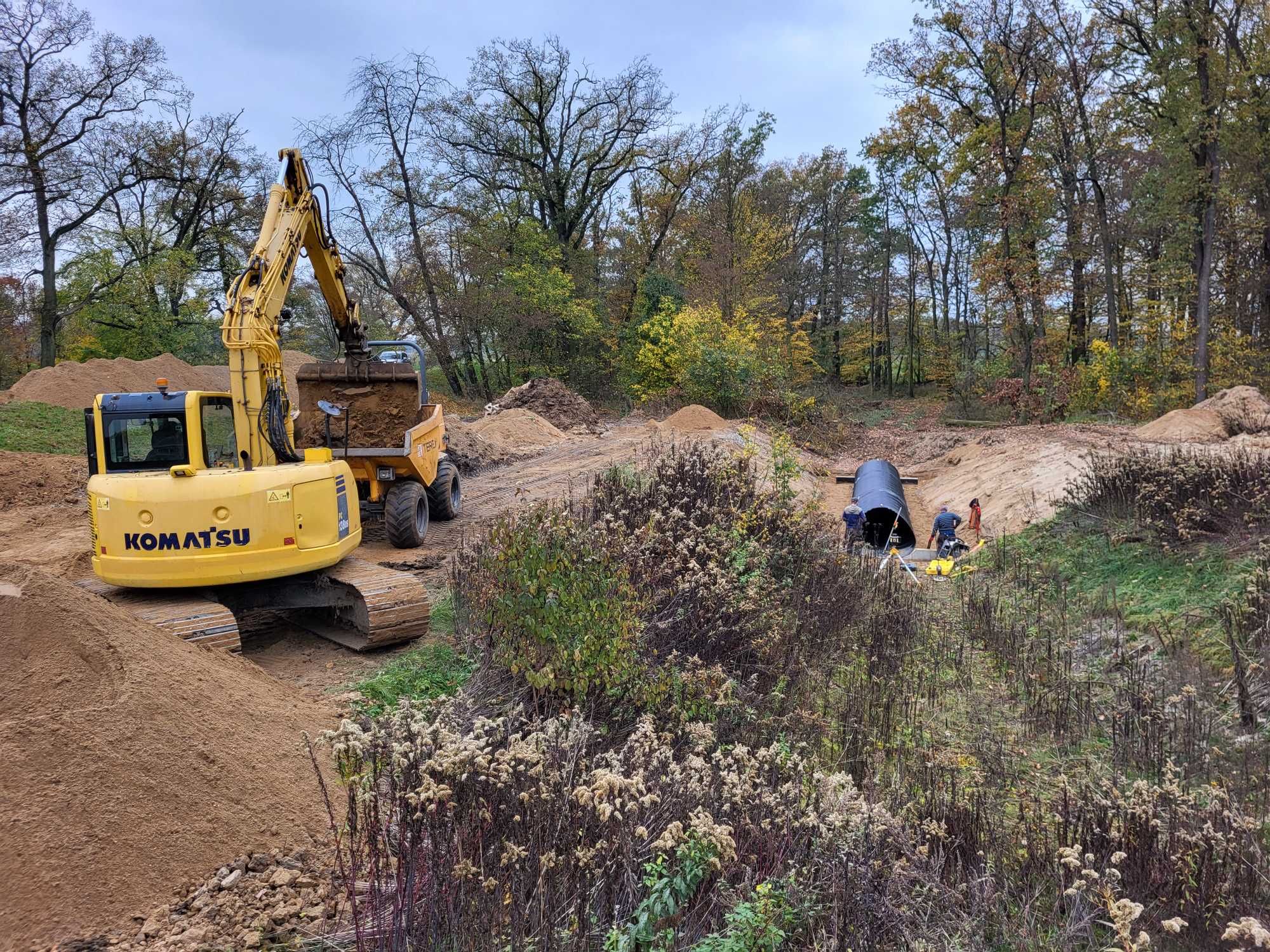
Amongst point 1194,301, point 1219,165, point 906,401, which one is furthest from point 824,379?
point 1219,165

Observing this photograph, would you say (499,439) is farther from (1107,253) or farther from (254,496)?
(1107,253)

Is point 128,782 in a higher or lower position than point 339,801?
higher

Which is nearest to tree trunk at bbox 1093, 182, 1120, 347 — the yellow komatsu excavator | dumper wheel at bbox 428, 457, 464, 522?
dumper wheel at bbox 428, 457, 464, 522

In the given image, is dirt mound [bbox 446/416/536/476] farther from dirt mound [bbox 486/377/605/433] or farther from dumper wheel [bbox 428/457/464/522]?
dirt mound [bbox 486/377/605/433]

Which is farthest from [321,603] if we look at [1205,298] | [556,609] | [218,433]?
[1205,298]

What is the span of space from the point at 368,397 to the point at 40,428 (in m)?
12.9

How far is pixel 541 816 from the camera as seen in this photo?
2.92 m

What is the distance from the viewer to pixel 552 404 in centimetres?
2606

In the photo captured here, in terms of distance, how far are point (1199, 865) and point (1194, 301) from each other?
2668 cm

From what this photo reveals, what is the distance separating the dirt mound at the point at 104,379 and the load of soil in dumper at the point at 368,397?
905 centimetres

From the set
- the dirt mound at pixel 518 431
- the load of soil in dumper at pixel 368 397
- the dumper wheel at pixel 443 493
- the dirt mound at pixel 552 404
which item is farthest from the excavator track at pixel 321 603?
the dirt mound at pixel 552 404

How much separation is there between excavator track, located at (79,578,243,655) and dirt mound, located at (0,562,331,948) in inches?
33.6

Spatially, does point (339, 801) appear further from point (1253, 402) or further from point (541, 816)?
point (1253, 402)

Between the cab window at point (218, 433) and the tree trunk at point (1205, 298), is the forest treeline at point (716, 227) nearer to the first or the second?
the tree trunk at point (1205, 298)
